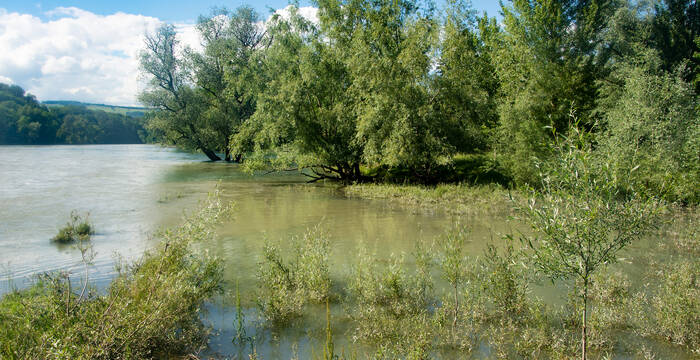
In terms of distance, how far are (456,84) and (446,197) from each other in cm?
763

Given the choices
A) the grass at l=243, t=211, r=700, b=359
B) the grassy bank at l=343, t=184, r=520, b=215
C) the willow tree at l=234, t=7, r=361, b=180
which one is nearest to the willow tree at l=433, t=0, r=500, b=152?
the grassy bank at l=343, t=184, r=520, b=215

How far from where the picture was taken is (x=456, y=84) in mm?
24047

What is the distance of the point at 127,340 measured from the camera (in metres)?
5.15

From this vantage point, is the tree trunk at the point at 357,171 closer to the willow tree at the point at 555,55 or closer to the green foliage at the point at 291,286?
the willow tree at the point at 555,55

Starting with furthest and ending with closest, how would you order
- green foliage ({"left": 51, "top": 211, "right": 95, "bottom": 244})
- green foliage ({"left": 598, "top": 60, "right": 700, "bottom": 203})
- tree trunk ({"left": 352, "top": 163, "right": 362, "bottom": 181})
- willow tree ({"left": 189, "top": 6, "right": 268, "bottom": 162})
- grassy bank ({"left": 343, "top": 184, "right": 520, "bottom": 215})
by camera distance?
willow tree ({"left": 189, "top": 6, "right": 268, "bottom": 162}) → tree trunk ({"left": 352, "top": 163, "right": 362, "bottom": 181}) → grassy bank ({"left": 343, "top": 184, "right": 520, "bottom": 215}) → green foliage ({"left": 598, "top": 60, "right": 700, "bottom": 203}) → green foliage ({"left": 51, "top": 211, "right": 95, "bottom": 244})

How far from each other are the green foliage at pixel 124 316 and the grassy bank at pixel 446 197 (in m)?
12.4

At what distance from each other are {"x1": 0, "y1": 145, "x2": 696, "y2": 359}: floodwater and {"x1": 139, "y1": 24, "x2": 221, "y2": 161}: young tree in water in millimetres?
20141

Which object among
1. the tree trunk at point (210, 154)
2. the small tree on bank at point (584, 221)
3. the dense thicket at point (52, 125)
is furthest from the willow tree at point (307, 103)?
the dense thicket at point (52, 125)

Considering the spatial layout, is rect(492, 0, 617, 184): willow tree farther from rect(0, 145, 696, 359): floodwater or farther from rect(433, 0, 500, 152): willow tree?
rect(0, 145, 696, 359): floodwater

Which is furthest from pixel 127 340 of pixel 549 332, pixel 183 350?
pixel 549 332

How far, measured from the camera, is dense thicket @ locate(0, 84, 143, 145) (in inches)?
3295

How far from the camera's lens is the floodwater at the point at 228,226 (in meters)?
7.84

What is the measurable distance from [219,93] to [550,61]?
3606 cm

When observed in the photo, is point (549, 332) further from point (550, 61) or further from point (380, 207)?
point (550, 61)
